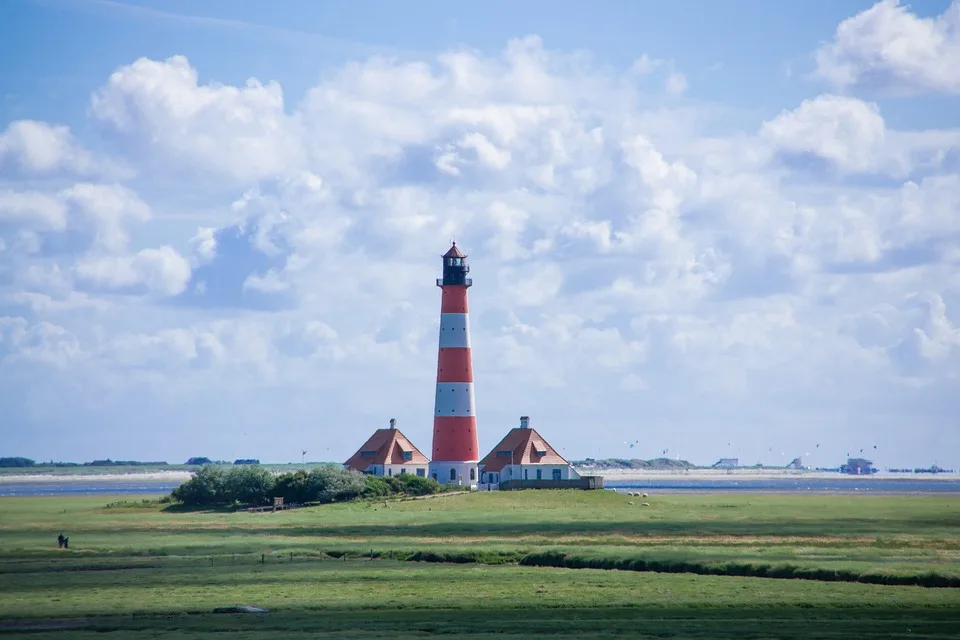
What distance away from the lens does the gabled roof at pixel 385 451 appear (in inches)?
4471

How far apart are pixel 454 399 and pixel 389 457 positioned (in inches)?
404

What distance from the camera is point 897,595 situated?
47.0 m

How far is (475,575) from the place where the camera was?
54938mm

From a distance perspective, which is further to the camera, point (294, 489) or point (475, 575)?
point (294, 489)

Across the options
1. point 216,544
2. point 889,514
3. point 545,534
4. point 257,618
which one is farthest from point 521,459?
point 257,618

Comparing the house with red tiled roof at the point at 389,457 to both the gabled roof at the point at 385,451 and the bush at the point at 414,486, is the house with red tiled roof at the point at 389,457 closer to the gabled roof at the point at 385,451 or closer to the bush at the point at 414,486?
the gabled roof at the point at 385,451

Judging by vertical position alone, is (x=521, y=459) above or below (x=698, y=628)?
above

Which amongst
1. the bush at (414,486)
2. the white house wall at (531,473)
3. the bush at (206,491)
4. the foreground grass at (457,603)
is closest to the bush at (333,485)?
the bush at (414,486)

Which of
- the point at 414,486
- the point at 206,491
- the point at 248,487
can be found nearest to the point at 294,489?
the point at 248,487

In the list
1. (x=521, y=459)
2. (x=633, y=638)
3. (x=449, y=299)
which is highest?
(x=449, y=299)

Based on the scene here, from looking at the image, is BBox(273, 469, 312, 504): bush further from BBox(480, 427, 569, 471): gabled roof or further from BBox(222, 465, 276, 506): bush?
BBox(480, 427, 569, 471): gabled roof

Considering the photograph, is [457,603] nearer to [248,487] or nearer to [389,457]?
[248,487]

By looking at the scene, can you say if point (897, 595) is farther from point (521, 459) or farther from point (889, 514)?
point (521, 459)

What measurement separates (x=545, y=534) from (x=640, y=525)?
9528 mm
